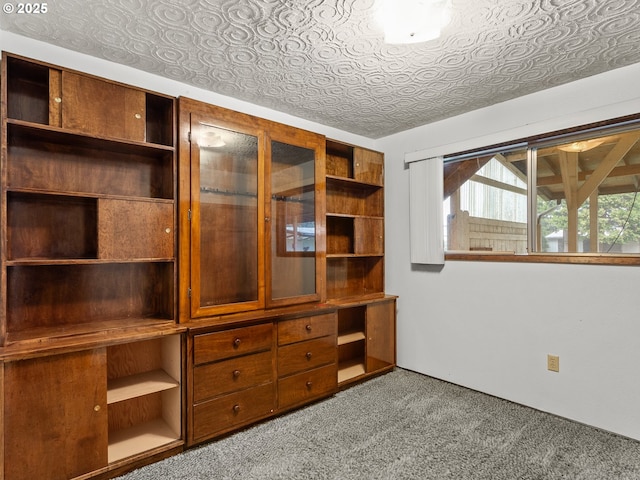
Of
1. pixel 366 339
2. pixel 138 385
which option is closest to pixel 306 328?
pixel 366 339

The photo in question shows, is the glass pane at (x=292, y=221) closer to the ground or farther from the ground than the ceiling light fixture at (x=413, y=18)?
closer to the ground

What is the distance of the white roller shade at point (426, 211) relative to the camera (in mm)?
3086

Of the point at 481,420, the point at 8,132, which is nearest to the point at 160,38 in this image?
the point at 8,132

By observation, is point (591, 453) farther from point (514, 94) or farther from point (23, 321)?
point (23, 321)

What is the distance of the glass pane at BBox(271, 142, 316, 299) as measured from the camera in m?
2.57

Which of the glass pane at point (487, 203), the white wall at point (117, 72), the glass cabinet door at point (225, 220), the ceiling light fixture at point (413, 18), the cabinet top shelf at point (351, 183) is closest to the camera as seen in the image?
the ceiling light fixture at point (413, 18)

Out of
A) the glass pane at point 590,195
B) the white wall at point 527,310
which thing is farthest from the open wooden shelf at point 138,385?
the glass pane at point 590,195

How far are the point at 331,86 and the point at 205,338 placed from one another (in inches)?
73.3

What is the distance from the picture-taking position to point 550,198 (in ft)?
8.51

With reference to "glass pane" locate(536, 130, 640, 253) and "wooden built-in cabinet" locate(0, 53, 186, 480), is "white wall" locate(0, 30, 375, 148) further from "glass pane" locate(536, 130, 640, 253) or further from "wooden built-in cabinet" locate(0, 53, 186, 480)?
"glass pane" locate(536, 130, 640, 253)

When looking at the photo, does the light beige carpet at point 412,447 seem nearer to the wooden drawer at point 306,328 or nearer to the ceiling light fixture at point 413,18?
the wooden drawer at point 306,328

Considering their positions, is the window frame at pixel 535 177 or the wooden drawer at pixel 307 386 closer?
the window frame at pixel 535 177

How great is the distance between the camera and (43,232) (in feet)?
6.38

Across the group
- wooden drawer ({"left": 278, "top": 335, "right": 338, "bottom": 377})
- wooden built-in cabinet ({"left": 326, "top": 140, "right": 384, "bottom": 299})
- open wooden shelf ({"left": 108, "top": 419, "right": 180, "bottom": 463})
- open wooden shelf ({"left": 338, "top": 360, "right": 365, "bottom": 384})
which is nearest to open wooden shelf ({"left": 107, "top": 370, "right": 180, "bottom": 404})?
open wooden shelf ({"left": 108, "top": 419, "right": 180, "bottom": 463})
